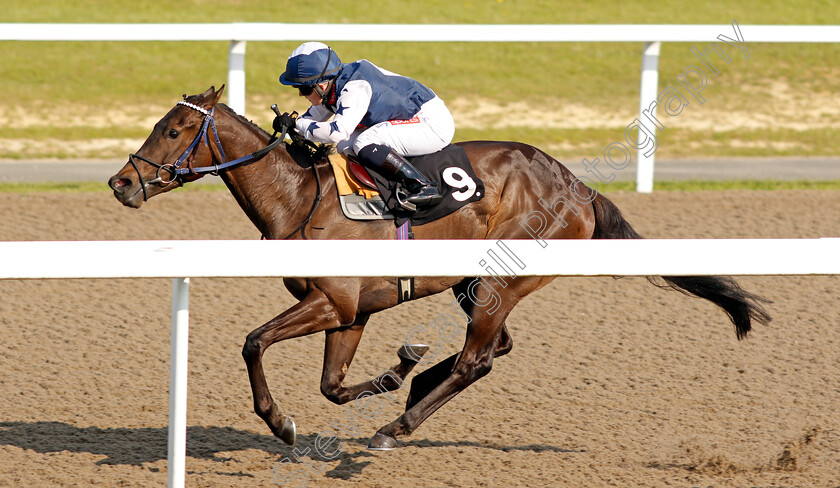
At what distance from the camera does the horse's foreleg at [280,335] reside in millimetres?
3908

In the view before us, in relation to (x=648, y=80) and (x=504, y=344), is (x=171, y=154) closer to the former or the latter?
(x=504, y=344)

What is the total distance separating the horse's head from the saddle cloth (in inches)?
22.5

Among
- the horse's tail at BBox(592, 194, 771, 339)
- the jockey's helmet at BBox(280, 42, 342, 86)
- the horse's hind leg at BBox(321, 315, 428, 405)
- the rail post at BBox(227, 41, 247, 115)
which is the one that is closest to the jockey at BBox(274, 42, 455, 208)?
the jockey's helmet at BBox(280, 42, 342, 86)

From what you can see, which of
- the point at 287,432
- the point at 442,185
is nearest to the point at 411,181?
the point at 442,185

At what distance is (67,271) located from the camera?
106 inches

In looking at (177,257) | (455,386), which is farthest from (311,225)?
(177,257)

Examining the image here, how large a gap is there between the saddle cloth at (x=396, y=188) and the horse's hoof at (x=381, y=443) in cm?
89

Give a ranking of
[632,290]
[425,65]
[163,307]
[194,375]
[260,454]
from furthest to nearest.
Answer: [425,65], [632,290], [163,307], [194,375], [260,454]

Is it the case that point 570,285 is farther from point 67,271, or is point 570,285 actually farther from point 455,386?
point 67,271

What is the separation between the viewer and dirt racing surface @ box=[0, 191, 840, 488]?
398cm

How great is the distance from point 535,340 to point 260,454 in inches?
77.9

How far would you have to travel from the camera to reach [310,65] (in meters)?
4.24

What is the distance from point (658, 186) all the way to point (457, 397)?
462 centimetres

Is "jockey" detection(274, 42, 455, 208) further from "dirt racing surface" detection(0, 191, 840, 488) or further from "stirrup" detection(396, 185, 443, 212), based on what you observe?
"dirt racing surface" detection(0, 191, 840, 488)
